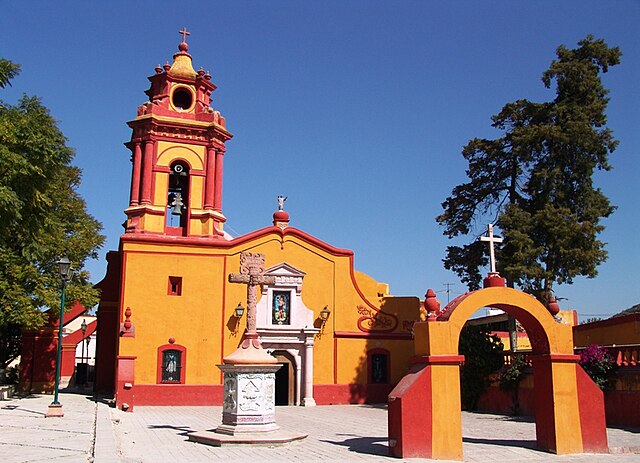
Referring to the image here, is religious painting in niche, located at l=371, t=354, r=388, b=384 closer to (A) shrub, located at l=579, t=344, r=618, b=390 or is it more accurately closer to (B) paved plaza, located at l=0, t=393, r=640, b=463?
(B) paved plaza, located at l=0, t=393, r=640, b=463

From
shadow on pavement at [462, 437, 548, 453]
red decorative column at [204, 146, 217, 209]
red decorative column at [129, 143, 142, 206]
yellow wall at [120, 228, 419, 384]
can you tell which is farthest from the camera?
red decorative column at [204, 146, 217, 209]

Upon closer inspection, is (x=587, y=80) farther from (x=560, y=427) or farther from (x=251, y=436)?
(x=251, y=436)

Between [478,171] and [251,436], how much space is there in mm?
15993

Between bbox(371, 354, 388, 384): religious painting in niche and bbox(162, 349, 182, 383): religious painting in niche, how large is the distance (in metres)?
7.48

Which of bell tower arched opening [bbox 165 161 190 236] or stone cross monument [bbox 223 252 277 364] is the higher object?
bell tower arched opening [bbox 165 161 190 236]

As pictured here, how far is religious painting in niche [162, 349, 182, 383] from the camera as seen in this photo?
864 inches

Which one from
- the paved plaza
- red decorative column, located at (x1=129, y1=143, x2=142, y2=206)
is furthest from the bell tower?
the paved plaza

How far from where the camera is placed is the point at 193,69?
2638 centimetres

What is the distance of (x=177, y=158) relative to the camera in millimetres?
24531

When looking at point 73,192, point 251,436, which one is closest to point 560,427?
point 251,436

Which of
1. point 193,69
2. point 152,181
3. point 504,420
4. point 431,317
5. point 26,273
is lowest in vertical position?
point 504,420

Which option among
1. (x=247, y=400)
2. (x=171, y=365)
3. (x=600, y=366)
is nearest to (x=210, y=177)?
(x=171, y=365)

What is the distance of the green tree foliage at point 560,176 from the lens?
805 inches

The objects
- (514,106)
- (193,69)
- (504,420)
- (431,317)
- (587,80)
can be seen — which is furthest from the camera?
(193,69)
